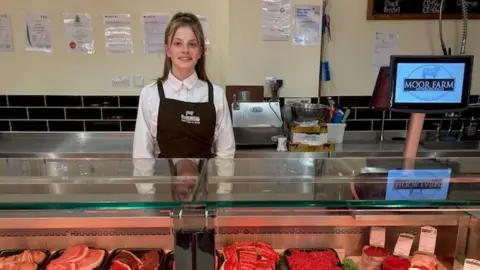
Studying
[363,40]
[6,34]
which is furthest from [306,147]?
[6,34]

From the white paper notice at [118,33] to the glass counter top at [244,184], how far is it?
77.9 inches

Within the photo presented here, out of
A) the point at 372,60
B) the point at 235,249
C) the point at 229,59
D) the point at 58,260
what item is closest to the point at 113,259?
the point at 58,260

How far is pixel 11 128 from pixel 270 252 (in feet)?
9.25

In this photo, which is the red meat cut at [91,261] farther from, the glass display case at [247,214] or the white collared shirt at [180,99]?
the white collared shirt at [180,99]

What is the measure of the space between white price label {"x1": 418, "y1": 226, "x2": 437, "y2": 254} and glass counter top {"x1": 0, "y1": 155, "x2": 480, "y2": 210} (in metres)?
0.26

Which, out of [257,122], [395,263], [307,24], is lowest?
[395,263]

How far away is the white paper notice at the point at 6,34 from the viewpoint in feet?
11.1

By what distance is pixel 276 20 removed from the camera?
3250mm

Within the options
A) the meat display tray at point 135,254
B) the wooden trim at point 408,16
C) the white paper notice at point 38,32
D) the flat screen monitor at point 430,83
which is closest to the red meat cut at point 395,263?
the flat screen monitor at point 430,83

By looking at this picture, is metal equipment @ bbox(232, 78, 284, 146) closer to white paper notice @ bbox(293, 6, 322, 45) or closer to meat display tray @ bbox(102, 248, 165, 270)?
white paper notice @ bbox(293, 6, 322, 45)

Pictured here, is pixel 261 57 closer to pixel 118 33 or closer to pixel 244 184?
pixel 118 33

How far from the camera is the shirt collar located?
85.3 inches

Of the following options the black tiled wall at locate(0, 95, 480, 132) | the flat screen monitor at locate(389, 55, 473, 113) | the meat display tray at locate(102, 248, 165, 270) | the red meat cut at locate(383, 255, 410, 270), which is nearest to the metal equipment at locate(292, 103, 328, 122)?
the black tiled wall at locate(0, 95, 480, 132)

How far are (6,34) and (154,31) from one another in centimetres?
119
